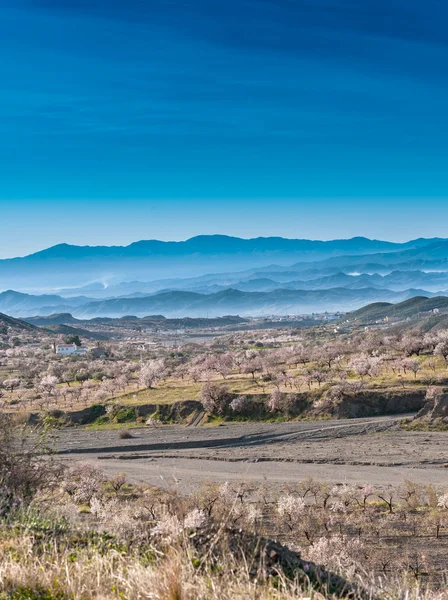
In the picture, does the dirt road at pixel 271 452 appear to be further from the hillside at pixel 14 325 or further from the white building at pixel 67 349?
the hillside at pixel 14 325

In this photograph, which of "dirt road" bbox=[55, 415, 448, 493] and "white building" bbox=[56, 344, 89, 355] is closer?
"dirt road" bbox=[55, 415, 448, 493]

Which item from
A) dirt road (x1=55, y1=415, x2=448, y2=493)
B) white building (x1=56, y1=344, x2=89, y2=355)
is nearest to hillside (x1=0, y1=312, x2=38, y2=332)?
white building (x1=56, y1=344, x2=89, y2=355)

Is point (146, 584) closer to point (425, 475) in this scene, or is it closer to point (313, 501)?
point (313, 501)

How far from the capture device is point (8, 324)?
182 m

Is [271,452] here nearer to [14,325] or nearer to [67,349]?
[67,349]

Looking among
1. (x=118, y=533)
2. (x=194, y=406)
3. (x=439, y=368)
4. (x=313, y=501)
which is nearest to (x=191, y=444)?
(x=194, y=406)

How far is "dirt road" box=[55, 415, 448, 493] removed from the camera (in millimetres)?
36719

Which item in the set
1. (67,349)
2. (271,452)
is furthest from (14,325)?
(271,452)

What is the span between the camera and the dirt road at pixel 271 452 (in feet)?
120

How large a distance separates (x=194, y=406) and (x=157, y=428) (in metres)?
5.49

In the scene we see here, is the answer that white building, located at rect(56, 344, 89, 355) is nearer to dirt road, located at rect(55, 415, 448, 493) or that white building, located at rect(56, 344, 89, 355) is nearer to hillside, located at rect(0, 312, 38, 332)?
hillside, located at rect(0, 312, 38, 332)

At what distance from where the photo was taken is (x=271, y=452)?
145ft

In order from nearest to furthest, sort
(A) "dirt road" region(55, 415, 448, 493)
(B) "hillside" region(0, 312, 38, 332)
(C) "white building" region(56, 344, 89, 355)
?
(A) "dirt road" region(55, 415, 448, 493) → (C) "white building" region(56, 344, 89, 355) → (B) "hillside" region(0, 312, 38, 332)

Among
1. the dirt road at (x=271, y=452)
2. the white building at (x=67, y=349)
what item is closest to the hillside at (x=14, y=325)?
the white building at (x=67, y=349)
